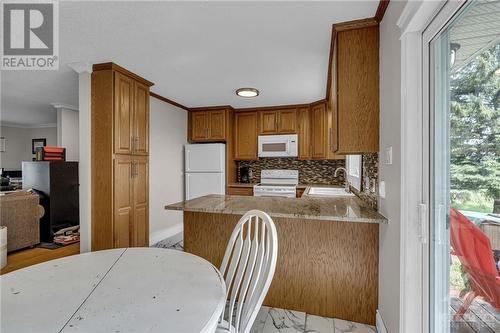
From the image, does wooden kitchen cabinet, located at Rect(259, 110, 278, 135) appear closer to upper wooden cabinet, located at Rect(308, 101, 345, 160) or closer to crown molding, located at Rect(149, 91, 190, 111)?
upper wooden cabinet, located at Rect(308, 101, 345, 160)

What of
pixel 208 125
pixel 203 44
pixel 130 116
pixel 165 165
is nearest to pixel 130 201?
pixel 130 116

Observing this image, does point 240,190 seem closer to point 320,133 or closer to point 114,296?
point 320,133

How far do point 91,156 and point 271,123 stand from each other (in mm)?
2772

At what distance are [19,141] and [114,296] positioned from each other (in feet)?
26.4

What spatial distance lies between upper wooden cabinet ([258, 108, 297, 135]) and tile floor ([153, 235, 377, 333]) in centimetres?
293

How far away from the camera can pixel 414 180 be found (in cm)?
122

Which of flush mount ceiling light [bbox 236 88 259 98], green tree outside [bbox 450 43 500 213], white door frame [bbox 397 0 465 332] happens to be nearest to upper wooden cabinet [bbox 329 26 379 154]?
white door frame [bbox 397 0 465 332]

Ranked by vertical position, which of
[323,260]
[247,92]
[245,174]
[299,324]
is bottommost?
[299,324]

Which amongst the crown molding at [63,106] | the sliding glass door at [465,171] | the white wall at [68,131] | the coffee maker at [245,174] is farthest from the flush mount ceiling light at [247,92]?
the white wall at [68,131]

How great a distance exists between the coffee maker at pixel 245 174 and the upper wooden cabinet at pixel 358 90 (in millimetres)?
2948

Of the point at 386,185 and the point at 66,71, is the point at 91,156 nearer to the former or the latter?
the point at 66,71

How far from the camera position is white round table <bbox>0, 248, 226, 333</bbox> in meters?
0.73

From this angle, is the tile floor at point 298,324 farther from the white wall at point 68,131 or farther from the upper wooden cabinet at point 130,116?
the white wall at point 68,131

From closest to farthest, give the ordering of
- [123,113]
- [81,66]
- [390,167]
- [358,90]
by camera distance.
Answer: [390,167]
[358,90]
[81,66]
[123,113]
